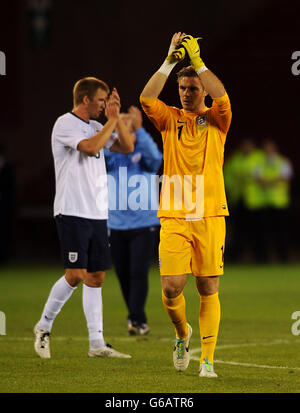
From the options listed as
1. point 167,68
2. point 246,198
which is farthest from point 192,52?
point 246,198

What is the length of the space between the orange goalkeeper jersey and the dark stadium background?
1686 centimetres

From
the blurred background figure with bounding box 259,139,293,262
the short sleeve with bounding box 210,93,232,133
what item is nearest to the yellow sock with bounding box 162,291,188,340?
the short sleeve with bounding box 210,93,232,133

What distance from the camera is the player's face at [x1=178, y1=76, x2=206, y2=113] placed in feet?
24.2

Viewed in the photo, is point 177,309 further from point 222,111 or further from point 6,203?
point 6,203

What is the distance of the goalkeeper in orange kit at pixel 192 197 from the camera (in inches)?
289

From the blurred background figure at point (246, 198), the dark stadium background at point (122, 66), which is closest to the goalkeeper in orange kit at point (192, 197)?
the blurred background figure at point (246, 198)

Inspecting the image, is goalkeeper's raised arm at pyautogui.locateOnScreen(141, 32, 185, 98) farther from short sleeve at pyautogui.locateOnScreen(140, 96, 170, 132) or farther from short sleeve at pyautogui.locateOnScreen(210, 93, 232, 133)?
short sleeve at pyautogui.locateOnScreen(210, 93, 232, 133)

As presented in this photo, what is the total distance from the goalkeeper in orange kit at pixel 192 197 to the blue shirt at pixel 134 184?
8.93ft

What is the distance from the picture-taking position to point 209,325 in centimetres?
744

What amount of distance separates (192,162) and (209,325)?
1233 millimetres
